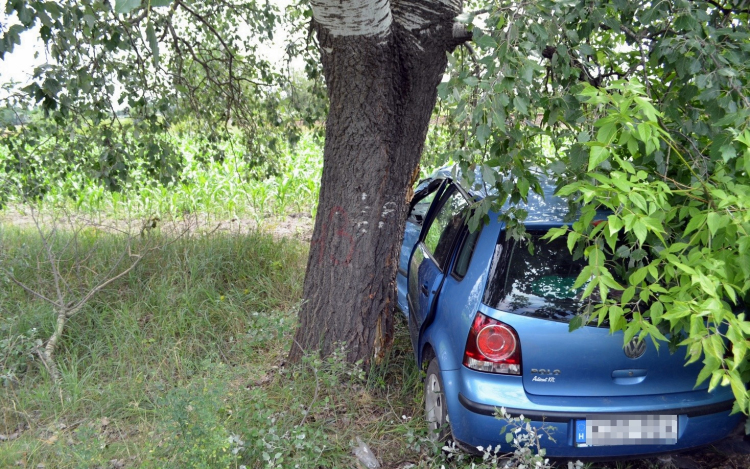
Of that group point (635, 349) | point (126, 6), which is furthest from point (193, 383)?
point (126, 6)

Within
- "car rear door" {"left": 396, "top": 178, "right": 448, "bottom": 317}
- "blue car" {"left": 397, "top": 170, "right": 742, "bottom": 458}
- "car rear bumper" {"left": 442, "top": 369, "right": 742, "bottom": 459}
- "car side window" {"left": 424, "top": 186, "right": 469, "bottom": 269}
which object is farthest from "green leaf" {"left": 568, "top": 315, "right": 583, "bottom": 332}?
"car rear door" {"left": 396, "top": 178, "right": 448, "bottom": 317}

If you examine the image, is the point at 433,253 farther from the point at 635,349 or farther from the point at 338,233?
the point at 635,349

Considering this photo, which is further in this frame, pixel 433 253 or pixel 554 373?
pixel 433 253

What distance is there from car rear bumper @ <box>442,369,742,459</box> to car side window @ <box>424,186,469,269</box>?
983 millimetres

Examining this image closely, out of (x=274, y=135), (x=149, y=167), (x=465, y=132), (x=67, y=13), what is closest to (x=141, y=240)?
(x=149, y=167)

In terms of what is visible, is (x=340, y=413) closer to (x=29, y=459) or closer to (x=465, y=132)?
(x=29, y=459)

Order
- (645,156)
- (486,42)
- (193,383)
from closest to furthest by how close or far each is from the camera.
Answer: (486,42) → (645,156) → (193,383)

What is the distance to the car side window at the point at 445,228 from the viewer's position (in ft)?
12.0

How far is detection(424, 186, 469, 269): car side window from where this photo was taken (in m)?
3.67

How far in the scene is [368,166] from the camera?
383cm

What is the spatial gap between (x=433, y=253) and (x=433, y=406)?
1.07 m

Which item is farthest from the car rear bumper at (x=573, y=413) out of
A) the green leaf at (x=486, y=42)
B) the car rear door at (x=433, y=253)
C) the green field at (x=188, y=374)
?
the green leaf at (x=486, y=42)

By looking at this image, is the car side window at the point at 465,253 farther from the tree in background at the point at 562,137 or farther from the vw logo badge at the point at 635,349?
the vw logo badge at the point at 635,349

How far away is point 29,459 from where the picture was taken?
128 inches
